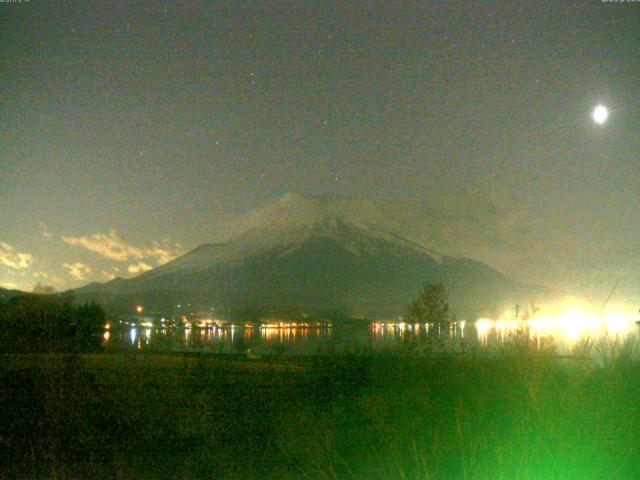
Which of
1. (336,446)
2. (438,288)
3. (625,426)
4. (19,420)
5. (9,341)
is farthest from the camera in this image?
(438,288)

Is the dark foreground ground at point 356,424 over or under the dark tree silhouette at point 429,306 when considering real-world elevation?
under

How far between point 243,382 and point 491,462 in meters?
11.5

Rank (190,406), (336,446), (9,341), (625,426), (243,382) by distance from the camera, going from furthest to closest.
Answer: (9,341) → (243,382) → (190,406) → (336,446) → (625,426)

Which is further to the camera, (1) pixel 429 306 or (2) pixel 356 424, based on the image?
(1) pixel 429 306

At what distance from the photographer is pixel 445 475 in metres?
8.05

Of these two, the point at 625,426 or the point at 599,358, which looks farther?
the point at 599,358

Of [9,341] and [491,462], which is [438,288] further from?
[491,462]

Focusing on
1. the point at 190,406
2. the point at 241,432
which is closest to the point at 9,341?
the point at 190,406

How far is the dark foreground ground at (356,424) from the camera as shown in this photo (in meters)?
8.40

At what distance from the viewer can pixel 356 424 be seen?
1220 cm

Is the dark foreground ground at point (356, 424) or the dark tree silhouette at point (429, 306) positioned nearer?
the dark foreground ground at point (356, 424)

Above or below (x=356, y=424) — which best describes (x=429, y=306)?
above

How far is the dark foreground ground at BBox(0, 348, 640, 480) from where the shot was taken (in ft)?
27.6

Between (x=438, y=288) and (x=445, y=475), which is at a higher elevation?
(x=438, y=288)
